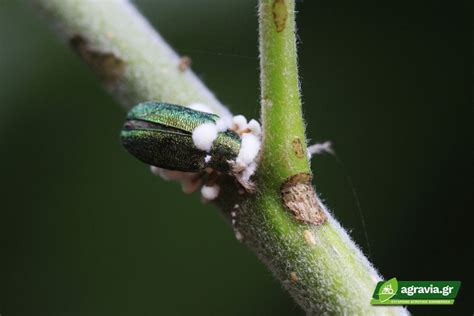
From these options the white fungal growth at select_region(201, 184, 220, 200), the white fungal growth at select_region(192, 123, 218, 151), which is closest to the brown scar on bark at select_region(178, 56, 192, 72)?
the white fungal growth at select_region(192, 123, 218, 151)

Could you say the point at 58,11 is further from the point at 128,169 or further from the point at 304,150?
the point at 128,169

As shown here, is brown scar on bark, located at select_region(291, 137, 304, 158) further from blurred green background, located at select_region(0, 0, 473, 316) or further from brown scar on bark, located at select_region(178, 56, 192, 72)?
blurred green background, located at select_region(0, 0, 473, 316)

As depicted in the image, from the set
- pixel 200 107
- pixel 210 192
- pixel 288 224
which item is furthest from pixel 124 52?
pixel 288 224

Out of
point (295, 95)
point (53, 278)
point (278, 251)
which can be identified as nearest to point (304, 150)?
point (295, 95)

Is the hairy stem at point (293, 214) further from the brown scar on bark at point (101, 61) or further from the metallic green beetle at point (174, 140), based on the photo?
the brown scar on bark at point (101, 61)

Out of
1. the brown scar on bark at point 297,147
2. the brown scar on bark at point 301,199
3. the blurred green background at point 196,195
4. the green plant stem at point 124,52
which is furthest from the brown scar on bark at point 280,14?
the blurred green background at point 196,195
